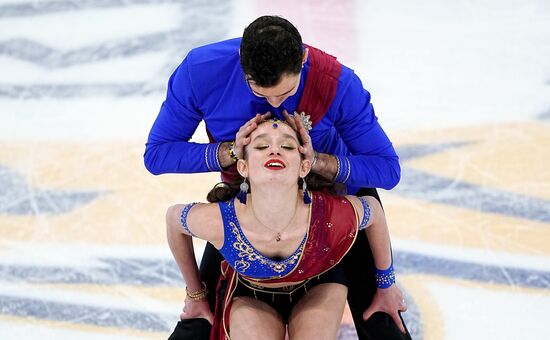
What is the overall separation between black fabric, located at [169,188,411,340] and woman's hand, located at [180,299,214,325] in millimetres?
21

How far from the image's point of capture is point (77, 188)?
4.58 m

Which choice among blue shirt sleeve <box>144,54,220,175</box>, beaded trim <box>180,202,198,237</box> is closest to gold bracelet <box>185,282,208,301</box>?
beaded trim <box>180,202,198,237</box>

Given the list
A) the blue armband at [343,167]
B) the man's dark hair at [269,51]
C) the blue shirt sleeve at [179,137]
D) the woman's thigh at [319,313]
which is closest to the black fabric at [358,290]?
the woman's thigh at [319,313]

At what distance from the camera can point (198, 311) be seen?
3.17 metres

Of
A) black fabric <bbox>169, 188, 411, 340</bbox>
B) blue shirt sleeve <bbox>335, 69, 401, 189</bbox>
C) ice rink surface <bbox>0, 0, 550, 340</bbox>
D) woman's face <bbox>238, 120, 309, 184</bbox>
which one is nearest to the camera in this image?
woman's face <bbox>238, 120, 309, 184</bbox>

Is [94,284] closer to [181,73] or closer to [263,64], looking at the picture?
[181,73]

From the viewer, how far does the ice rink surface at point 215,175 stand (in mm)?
3963

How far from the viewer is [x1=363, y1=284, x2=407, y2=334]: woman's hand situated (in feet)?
10.3

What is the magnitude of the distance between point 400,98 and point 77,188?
1.94 meters

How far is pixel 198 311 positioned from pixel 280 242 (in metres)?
0.48

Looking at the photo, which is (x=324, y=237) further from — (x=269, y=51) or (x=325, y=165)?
(x=269, y=51)

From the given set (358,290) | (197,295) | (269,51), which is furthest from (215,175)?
(269,51)

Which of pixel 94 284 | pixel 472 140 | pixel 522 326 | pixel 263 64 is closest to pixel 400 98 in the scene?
pixel 472 140

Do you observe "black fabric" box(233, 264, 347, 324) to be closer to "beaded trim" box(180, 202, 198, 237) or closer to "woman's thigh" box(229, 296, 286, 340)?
"woman's thigh" box(229, 296, 286, 340)
